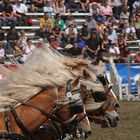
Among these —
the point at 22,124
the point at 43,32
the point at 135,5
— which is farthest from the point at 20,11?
the point at 22,124

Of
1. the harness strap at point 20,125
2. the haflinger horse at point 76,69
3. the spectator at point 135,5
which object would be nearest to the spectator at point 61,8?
the spectator at point 135,5

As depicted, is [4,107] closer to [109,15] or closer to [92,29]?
[92,29]

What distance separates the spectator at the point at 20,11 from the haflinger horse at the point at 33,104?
53.0 ft

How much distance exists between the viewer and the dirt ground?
41.1ft

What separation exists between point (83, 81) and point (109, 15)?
17.5 meters

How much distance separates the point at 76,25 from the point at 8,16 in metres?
3.15

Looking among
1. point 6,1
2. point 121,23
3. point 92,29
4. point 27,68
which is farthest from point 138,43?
point 27,68

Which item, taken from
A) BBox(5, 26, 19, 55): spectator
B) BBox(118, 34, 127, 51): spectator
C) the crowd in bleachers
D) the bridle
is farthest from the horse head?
BBox(118, 34, 127, 51): spectator

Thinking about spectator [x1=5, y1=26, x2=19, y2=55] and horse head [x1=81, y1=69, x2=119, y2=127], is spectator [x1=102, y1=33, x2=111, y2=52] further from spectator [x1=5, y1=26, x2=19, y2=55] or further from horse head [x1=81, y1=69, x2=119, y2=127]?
horse head [x1=81, y1=69, x2=119, y2=127]

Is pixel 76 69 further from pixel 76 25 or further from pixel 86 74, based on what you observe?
pixel 76 25

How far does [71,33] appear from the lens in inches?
886

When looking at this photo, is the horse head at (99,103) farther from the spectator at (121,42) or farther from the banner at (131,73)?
the spectator at (121,42)

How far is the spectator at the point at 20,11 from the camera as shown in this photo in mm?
23000

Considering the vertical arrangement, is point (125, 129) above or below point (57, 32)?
below
